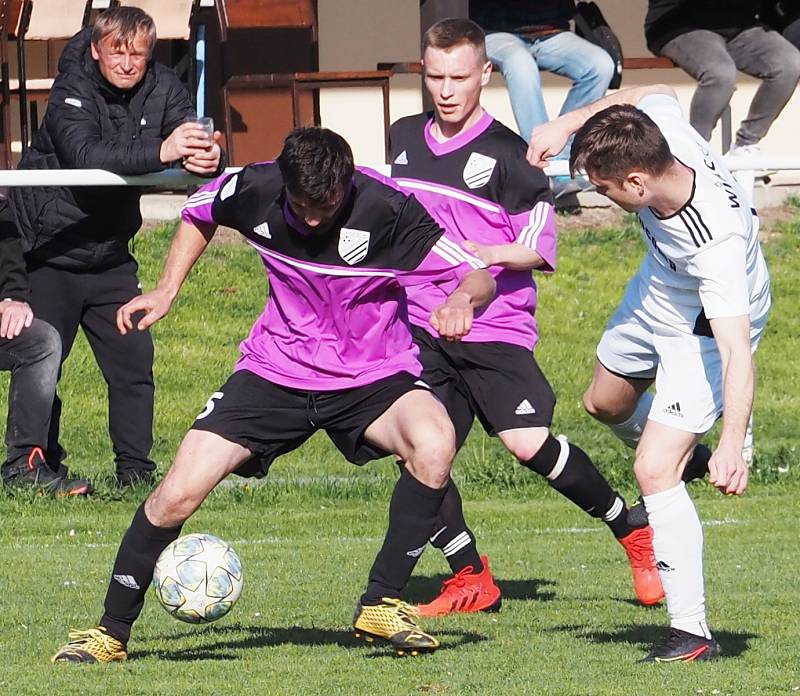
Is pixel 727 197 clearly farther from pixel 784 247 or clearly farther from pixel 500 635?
pixel 784 247

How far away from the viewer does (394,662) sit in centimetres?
623

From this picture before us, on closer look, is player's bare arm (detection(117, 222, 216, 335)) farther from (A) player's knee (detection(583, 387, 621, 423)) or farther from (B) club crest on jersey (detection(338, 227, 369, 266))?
(A) player's knee (detection(583, 387, 621, 423))

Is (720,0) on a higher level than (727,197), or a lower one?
higher

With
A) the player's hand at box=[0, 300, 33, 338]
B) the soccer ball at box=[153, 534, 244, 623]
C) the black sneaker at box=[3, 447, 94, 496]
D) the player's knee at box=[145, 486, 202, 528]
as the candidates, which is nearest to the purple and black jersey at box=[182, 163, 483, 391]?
the player's knee at box=[145, 486, 202, 528]

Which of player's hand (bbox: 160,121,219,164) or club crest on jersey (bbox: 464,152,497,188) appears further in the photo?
player's hand (bbox: 160,121,219,164)

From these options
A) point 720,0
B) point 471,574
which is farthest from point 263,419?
point 720,0

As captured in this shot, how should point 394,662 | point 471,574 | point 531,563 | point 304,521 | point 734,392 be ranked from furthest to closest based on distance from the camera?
1. point 304,521
2. point 531,563
3. point 471,574
4. point 394,662
5. point 734,392

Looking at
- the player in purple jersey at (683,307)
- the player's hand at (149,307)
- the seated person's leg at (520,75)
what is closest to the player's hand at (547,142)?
the player in purple jersey at (683,307)

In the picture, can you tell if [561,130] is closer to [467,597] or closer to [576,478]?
[576,478]

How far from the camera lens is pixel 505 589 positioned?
800 centimetres

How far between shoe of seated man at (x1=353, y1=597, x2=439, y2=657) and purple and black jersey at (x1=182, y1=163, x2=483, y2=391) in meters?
0.84

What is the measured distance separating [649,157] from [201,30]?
859 centimetres

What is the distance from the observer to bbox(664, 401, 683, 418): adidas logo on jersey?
6.30 m

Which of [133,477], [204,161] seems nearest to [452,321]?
[204,161]
